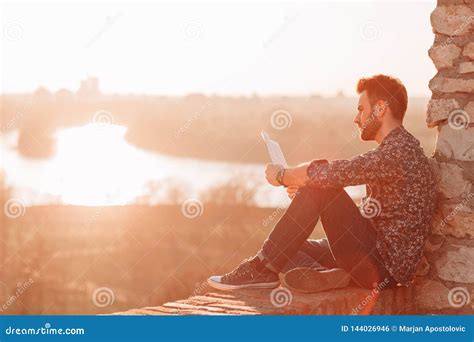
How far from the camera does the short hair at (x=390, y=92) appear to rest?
4.18 m

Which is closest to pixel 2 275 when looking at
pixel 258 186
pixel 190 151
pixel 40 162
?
pixel 258 186

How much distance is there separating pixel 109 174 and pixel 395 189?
1669cm

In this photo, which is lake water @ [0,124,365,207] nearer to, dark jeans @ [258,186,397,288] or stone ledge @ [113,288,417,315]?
stone ledge @ [113,288,417,315]

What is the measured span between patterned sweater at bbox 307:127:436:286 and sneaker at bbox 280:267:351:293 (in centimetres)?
27

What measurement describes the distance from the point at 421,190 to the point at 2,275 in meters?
9.91

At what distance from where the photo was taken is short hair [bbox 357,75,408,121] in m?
4.18

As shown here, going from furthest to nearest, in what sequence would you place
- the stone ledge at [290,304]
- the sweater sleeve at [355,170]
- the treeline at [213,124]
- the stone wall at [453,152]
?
the treeline at [213,124]
the stone wall at [453,152]
the sweater sleeve at [355,170]
the stone ledge at [290,304]

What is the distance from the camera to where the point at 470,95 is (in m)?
4.34

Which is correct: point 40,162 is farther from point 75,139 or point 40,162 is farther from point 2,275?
point 2,275

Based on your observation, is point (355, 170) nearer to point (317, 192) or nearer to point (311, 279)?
point (317, 192)

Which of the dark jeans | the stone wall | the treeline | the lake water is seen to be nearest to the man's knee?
the dark jeans

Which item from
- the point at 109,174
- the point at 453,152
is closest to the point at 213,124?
the point at 109,174

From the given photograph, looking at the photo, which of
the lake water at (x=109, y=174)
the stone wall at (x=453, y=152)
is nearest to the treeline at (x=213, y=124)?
the lake water at (x=109, y=174)

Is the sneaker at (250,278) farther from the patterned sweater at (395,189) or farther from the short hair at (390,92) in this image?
the short hair at (390,92)
